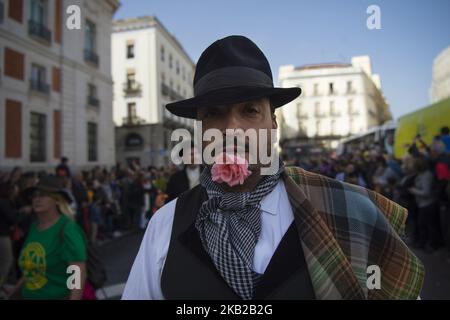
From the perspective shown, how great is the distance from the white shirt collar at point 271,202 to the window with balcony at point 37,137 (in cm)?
1523

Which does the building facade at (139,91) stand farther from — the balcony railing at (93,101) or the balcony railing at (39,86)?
the balcony railing at (39,86)

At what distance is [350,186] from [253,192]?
35 centimetres

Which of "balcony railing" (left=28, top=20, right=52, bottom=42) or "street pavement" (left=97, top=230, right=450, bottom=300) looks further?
"balcony railing" (left=28, top=20, right=52, bottom=42)

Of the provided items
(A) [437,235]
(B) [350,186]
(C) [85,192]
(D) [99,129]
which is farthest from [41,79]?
(B) [350,186]

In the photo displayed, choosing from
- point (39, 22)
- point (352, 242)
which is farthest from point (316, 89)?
point (352, 242)

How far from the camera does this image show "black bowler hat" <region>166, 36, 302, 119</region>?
3.82ft

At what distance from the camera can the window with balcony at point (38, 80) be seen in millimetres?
14594

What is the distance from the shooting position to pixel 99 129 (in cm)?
1939

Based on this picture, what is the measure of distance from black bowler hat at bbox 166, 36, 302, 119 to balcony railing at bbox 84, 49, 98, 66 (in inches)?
738

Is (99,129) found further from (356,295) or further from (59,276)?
(356,295)

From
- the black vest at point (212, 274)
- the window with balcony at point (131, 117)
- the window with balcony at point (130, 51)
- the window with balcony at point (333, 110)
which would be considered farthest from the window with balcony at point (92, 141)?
the window with balcony at point (333, 110)

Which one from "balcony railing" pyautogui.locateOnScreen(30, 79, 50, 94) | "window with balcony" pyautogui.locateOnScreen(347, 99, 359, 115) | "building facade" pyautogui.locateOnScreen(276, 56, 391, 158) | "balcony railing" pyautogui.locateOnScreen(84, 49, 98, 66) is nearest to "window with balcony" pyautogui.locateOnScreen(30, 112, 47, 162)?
"balcony railing" pyautogui.locateOnScreen(30, 79, 50, 94)

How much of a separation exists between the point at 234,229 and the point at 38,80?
16.6 metres

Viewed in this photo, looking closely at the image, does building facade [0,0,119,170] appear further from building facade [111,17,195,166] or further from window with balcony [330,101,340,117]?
window with balcony [330,101,340,117]
